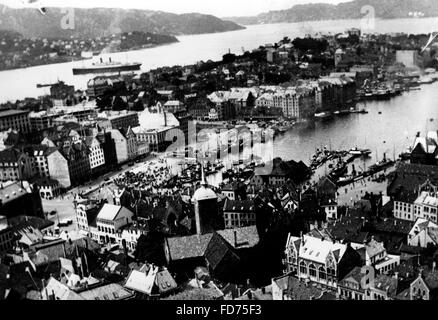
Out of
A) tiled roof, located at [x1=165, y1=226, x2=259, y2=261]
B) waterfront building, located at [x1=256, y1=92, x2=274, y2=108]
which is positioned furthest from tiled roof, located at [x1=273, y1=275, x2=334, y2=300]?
waterfront building, located at [x1=256, y1=92, x2=274, y2=108]

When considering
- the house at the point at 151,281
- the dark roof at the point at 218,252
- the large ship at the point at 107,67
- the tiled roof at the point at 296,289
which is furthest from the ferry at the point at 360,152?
the large ship at the point at 107,67

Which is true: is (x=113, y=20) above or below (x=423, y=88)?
above

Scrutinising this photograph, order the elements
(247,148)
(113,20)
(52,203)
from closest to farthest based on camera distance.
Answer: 1. (113,20)
2. (52,203)
3. (247,148)

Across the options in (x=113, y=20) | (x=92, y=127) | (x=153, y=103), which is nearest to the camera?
(x=113, y=20)

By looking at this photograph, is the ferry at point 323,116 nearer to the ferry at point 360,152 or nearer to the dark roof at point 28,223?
the ferry at point 360,152

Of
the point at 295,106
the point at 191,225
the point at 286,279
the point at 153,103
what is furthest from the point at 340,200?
the point at 153,103

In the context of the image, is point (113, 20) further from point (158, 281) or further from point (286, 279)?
point (286, 279)

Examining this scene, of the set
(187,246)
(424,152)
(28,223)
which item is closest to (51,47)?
(28,223)
